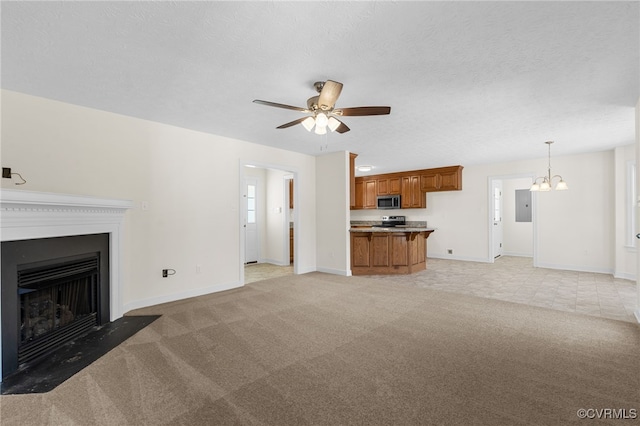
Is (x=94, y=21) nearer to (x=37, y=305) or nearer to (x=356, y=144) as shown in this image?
(x=37, y=305)

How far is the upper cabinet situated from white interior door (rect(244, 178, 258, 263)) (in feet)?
8.32

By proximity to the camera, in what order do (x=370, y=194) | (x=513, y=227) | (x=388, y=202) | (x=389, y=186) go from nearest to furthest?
(x=513, y=227) → (x=388, y=202) → (x=389, y=186) → (x=370, y=194)

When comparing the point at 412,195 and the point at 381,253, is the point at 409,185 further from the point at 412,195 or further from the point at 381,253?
the point at 381,253

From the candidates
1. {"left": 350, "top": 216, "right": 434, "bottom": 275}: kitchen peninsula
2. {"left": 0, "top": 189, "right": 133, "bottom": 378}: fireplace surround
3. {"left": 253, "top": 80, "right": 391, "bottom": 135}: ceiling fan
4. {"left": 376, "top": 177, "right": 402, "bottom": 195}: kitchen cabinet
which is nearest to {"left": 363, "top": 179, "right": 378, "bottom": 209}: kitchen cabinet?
{"left": 376, "top": 177, "right": 402, "bottom": 195}: kitchen cabinet

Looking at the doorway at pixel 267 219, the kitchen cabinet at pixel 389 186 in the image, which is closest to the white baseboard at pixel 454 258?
the kitchen cabinet at pixel 389 186

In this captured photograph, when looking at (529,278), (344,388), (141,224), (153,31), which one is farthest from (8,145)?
(529,278)

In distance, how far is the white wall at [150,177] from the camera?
3.01 metres

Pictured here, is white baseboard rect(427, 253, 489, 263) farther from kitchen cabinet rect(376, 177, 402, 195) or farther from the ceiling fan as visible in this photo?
the ceiling fan

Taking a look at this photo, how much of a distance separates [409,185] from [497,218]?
8.34 feet

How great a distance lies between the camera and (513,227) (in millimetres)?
8383

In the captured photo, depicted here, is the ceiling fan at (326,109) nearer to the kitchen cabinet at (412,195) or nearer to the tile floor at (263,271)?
the tile floor at (263,271)

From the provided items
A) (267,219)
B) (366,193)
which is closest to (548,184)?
(366,193)

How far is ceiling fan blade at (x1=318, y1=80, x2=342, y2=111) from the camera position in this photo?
2.25m

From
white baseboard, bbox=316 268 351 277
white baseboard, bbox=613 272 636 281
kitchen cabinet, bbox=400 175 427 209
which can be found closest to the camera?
white baseboard, bbox=613 272 636 281
